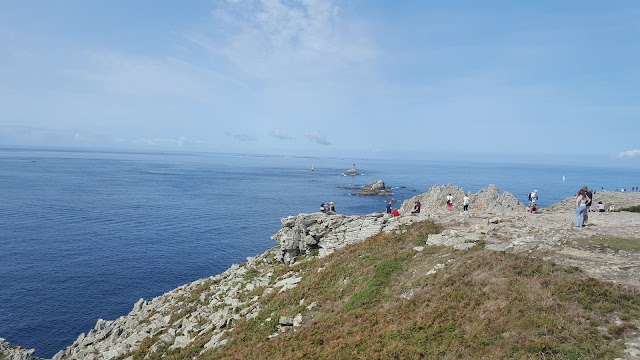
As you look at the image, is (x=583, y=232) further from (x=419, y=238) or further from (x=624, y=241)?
(x=419, y=238)

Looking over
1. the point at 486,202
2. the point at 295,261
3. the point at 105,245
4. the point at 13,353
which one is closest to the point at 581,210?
the point at 295,261

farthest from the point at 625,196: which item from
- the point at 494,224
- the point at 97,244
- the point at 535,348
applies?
the point at 97,244

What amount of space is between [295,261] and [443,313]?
69.7 ft

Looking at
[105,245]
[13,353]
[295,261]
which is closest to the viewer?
[13,353]

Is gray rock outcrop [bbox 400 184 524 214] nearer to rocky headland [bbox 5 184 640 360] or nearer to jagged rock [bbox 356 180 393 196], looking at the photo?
rocky headland [bbox 5 184 640 360]

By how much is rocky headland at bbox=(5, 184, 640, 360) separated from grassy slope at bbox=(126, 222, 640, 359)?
3.10 feet

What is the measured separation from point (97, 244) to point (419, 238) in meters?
65.9

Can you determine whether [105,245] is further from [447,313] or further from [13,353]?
[447,313]

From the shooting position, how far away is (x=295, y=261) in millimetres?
37562

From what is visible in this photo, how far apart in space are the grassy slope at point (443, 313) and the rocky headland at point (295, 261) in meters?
0.94

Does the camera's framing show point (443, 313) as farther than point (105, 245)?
No

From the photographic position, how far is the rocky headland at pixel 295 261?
22094mm

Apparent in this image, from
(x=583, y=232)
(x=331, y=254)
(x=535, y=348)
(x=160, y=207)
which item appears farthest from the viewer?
(x=160, y=207)

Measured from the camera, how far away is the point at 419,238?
29.8m
